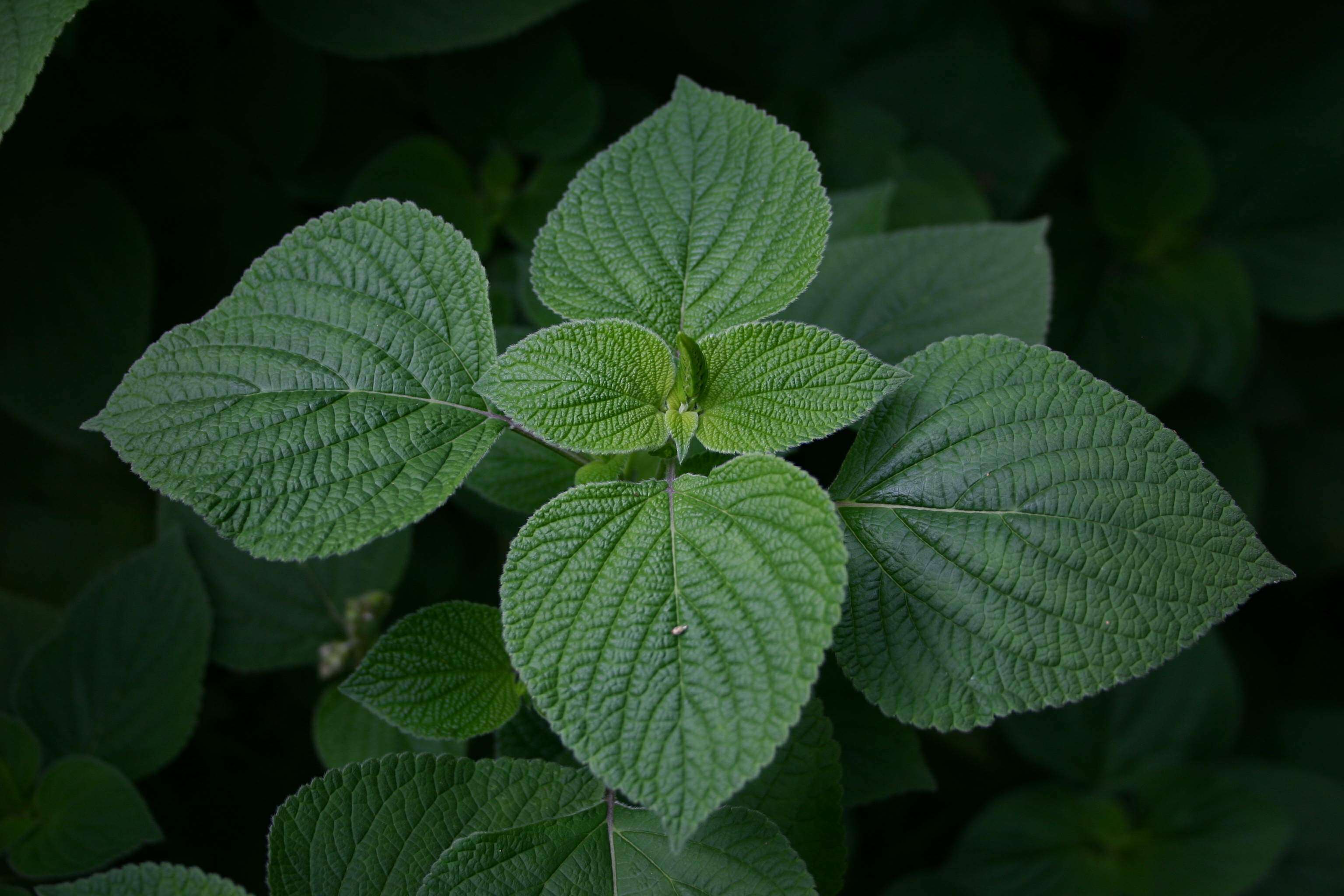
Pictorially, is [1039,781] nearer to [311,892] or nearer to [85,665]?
[311,892]

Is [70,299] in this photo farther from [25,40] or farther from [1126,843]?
[1126,843]

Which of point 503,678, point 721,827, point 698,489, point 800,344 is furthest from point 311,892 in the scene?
point 800,344

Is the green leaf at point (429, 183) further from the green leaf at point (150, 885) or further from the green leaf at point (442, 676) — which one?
the green leaf at point (150, 885)

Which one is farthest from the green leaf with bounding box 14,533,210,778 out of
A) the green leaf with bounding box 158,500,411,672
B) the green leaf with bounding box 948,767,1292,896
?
the green leaf with bounding box 948,767,1292,896

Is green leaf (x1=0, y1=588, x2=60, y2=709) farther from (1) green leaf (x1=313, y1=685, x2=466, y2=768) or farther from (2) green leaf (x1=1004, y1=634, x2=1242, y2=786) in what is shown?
(2) green leaf (x1=1004, y1=634, x2=1242, y2=786)

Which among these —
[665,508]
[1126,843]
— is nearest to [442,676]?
[665,508]

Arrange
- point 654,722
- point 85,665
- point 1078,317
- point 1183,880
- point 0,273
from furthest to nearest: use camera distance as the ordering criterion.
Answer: point 1078,317 → point 1183,880 → point 0,273 → point 85,665 → point 654,722
